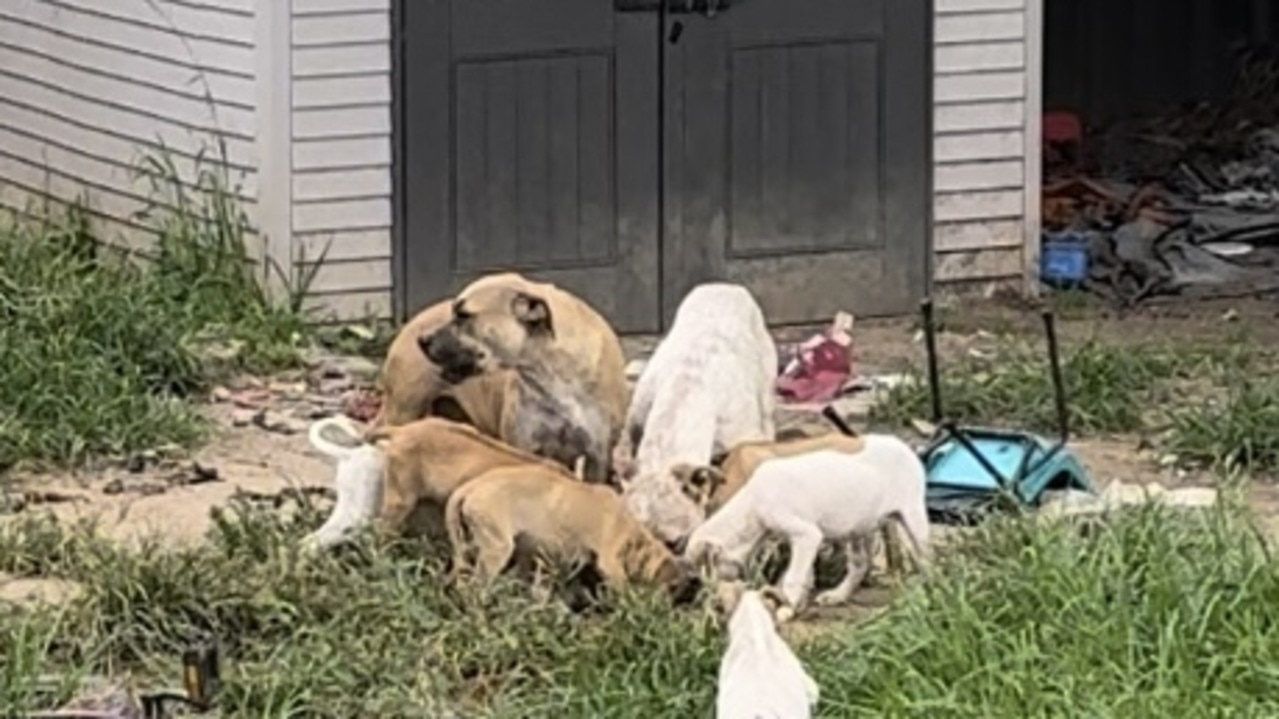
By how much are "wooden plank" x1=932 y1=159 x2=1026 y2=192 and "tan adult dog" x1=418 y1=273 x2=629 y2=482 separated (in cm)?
363

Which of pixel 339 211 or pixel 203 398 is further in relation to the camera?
pixel 339 211

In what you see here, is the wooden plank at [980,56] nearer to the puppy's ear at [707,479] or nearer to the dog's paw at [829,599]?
the puppy's ear at [707,479]

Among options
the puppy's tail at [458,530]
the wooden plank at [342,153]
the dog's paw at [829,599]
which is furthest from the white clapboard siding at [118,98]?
the dog's paw at [829,599]

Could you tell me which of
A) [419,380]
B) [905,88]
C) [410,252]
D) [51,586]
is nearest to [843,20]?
[905,88]

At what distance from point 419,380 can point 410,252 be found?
249 cm

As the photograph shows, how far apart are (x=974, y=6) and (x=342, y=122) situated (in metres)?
2.20

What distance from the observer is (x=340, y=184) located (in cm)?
1094

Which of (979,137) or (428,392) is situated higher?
(979,137)

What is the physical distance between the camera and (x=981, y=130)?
11844mm

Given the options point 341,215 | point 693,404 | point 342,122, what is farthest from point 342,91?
point 693,404

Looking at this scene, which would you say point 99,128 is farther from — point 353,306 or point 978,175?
point 978,175

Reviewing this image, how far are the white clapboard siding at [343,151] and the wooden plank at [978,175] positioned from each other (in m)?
1.92

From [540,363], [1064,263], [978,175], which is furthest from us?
[1064,263]

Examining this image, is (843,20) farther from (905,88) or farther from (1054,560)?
(1054,560)
